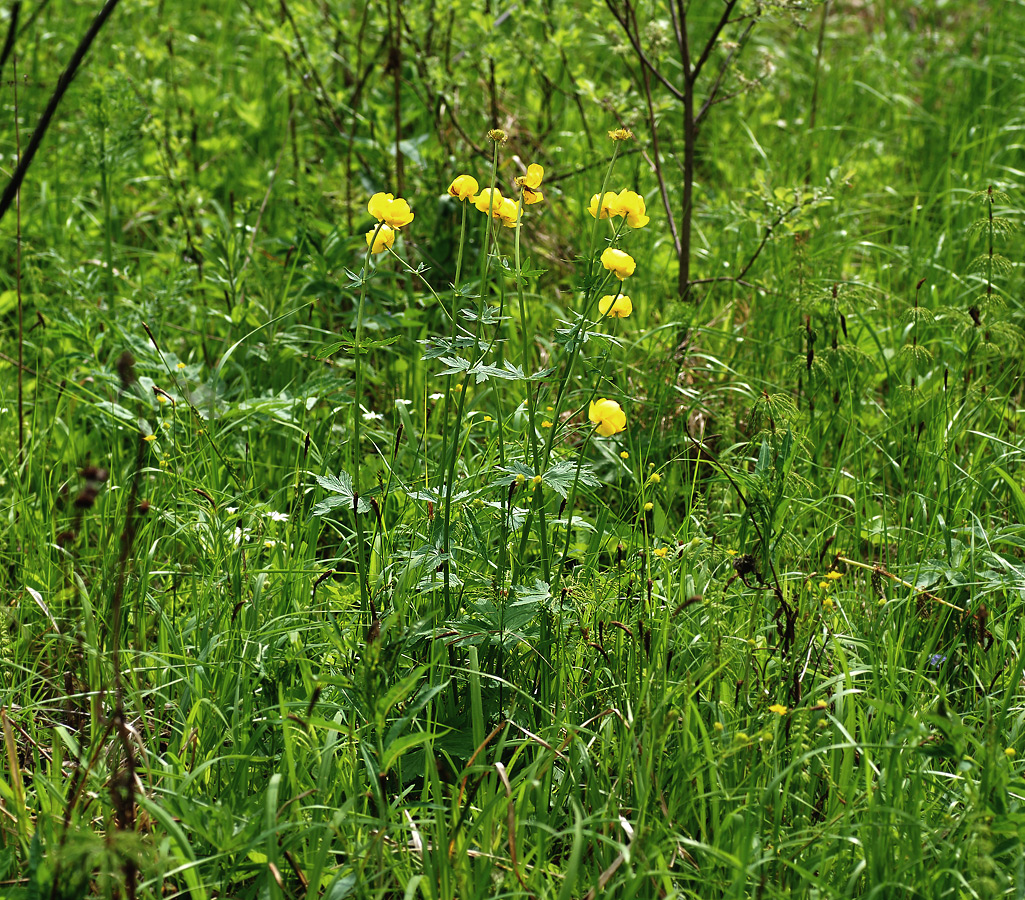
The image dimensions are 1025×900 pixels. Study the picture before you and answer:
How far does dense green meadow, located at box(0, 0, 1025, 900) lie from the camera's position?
4.63 feet

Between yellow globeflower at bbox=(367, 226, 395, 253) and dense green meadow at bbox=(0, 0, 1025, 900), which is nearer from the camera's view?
dense green meadow at bbox=(0, 0, 1025, 900)

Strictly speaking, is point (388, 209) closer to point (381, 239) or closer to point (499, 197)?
point (381, 239)

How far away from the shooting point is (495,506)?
1.77 meters

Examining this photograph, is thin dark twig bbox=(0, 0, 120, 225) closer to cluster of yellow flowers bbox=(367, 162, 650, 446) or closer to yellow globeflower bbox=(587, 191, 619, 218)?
cluster of yellow flowers bbox=(367, 162, 650, 446)

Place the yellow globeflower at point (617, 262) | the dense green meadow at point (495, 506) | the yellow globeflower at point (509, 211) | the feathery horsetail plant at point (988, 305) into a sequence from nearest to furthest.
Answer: the dense green meadow at point (495, 506) → the yellow globeflower at point (617, 262) → the yellow globeflower at point (509, 211) → the feathery horsetail plant at point (988, 305)

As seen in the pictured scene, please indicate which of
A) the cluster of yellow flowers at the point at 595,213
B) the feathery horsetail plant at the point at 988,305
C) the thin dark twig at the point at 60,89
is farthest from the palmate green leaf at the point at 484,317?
the feathery horsetail plant at the point at 988,305

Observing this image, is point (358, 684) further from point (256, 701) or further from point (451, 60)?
point (451, 60)

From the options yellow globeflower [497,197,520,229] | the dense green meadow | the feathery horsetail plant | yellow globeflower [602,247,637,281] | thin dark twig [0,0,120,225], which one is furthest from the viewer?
the feathery horsetail plant

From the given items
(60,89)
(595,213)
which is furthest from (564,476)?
(60,89)

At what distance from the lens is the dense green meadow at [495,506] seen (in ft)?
4.63

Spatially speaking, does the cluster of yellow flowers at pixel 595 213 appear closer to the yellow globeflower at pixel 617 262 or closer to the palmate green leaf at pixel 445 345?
the yellow globeflower at pixel 617 262

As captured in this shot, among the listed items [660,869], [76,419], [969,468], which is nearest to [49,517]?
[76,419]

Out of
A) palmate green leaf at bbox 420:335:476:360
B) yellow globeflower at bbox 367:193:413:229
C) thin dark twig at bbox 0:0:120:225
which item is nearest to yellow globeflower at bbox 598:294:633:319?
palmate green leaf at bbox 420:335:476:360

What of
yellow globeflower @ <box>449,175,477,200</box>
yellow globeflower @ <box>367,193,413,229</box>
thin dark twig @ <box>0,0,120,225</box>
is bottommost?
yellow globeflower @ <box>367,193,413,229</box>
